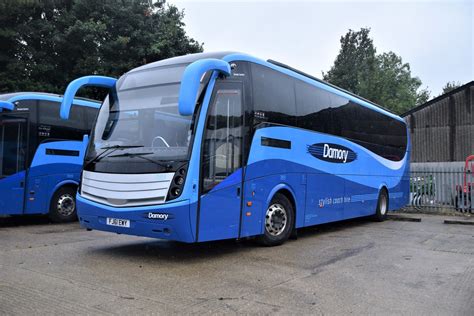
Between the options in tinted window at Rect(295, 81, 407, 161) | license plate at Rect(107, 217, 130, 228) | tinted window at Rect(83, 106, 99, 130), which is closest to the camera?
license plate at Rect(107, 217, 130, 228)

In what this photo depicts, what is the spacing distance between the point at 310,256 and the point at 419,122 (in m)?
22.5

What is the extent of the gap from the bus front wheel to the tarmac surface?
Answer: 12.5ft

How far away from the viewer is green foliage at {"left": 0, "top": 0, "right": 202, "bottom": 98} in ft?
65.2

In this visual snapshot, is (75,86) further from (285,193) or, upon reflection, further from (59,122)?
(59,122)

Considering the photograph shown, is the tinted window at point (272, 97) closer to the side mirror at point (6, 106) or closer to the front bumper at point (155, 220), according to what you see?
the front bumper at point (155, 220)

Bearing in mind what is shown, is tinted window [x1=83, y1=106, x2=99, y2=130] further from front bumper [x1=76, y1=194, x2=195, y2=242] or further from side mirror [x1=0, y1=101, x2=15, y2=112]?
front bumper [x1=76, y1=194, x2=195, y2=242]

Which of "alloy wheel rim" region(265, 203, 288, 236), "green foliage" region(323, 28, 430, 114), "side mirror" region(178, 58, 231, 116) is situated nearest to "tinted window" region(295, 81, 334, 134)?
"alloy wheel rim" region(265, 203, 288, 236)

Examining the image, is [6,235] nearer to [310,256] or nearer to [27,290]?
[27,290]

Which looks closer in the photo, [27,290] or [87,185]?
[27,290]

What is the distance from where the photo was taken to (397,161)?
1560cm

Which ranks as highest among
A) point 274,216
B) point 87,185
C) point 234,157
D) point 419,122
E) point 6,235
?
point 419,122

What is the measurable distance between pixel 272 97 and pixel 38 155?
22.6ft

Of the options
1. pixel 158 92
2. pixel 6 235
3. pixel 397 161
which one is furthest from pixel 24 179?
pixel 397 161

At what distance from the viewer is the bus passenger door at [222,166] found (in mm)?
6875
